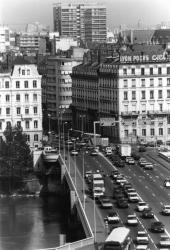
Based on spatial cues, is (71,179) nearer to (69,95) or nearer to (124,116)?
(124,116)

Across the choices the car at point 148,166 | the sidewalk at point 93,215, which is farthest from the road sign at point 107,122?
the sidewalk at point 93,215

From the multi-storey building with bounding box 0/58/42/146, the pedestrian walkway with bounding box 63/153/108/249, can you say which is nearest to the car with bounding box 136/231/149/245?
the pedestrian walkway with bounding box 63/153/108/249

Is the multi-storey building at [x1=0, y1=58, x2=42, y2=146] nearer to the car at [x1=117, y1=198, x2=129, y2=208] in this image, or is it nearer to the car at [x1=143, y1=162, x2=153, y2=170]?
the car at [x1=143, y1=162, x2=153, y2=170]

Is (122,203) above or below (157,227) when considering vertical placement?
below

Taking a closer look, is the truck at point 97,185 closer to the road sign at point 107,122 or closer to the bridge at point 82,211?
the bridge at point 82,211

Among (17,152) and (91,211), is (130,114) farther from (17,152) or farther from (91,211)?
(91,211)

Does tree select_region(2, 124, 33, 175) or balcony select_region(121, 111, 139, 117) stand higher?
balcony select_region(121, 111, 139, 117)

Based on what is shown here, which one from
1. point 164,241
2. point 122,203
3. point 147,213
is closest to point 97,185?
point 122,203
